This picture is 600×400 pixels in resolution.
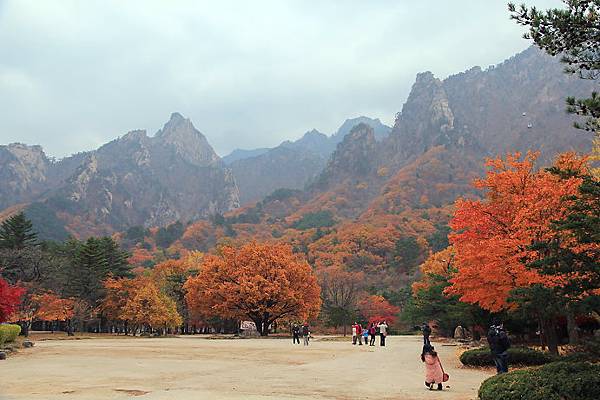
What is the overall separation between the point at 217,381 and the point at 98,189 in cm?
19626

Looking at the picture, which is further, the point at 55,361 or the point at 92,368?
the point at 55,361

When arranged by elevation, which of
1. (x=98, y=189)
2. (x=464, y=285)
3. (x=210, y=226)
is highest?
(x=98, y=189)

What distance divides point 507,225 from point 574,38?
11.1 meters

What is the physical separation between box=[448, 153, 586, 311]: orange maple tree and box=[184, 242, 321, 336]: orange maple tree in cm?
2874

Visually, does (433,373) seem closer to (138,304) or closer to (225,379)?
(225,379)

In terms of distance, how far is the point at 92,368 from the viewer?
19.0 metres

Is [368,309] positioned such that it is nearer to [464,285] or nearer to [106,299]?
[106,299]

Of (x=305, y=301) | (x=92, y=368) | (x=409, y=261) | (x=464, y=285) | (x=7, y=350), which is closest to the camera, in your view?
(x=92, y=368)

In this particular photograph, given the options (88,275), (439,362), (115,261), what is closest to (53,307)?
(88,275)

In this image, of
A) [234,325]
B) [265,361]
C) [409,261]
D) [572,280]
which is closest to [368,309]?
[234,325]

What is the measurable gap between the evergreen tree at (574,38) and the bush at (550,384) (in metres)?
5.13

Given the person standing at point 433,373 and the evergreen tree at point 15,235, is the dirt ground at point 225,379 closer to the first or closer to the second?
the person standing at point 433,373

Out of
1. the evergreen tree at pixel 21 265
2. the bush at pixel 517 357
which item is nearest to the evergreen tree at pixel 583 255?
the bush at pixel 517 357

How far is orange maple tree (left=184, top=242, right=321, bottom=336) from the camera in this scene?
48.9 metres
